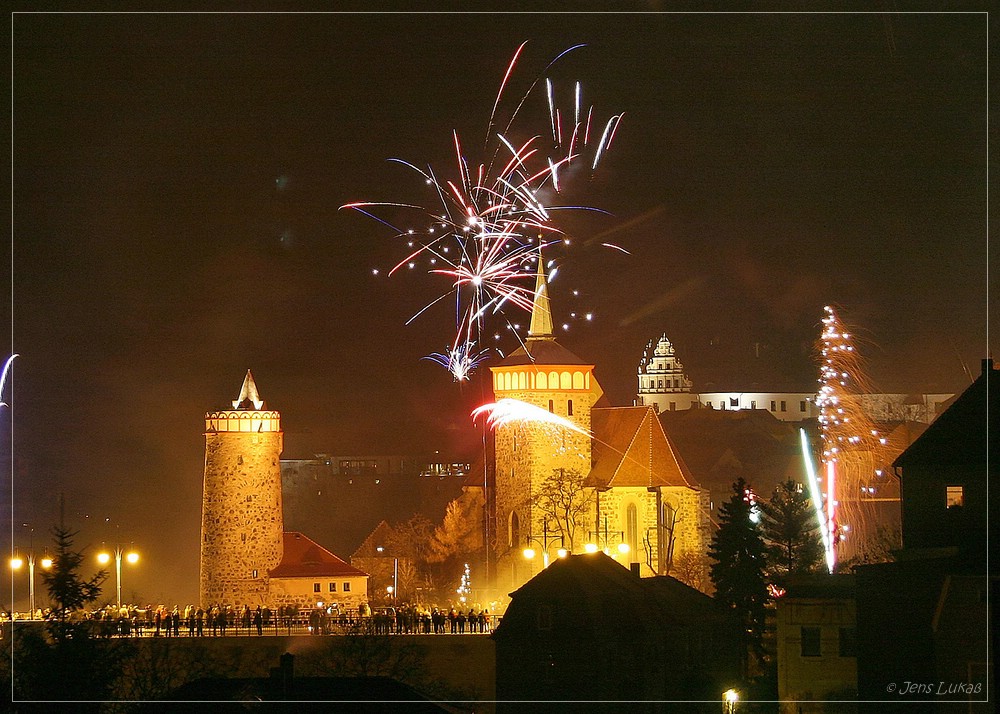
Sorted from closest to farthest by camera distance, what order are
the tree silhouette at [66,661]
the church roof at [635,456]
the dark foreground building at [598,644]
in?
the tree silhouette at [66,661] → the dark foreground building at [598,644] → the church roof at [635,456]

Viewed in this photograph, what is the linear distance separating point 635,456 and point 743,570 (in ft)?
57.8

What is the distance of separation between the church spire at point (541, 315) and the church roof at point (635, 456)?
4.14 metres

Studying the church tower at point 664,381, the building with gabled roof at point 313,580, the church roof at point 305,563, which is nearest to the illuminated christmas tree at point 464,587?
the building with gabled roof at point 313,580

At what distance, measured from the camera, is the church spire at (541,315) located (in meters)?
72.2

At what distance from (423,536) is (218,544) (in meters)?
17.6

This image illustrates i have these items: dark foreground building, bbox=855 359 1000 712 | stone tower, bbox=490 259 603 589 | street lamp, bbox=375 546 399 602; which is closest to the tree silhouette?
dark foreground building, bbox=855 359 1000 712

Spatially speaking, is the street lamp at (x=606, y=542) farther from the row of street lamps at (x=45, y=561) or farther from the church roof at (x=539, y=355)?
the row of street lamps at (x=45, y=561)

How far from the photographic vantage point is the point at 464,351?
2662 inches

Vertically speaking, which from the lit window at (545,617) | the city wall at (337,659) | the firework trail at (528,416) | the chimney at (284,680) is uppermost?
the firework trail at (528,416)

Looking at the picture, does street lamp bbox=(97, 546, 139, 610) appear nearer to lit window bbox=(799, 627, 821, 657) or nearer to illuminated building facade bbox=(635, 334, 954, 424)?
lit window bbox=(799, 627, 821, 657)

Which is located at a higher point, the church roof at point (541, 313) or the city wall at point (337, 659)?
the church roof at point (541, 313)

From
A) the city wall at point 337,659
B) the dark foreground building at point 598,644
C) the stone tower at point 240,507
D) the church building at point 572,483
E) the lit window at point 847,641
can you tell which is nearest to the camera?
the dark foreground building at point 598,644

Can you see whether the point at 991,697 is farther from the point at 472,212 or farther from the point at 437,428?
the point at 437,428

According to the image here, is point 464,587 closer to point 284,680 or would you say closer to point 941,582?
point 284,680
